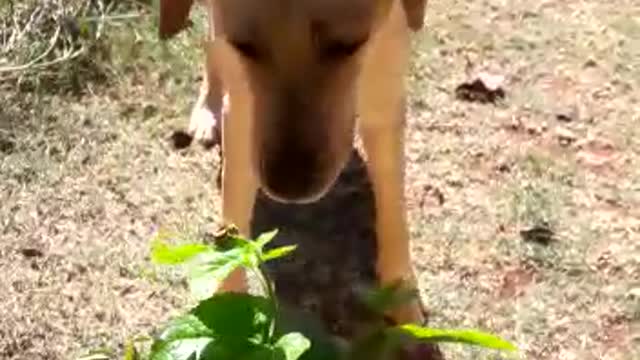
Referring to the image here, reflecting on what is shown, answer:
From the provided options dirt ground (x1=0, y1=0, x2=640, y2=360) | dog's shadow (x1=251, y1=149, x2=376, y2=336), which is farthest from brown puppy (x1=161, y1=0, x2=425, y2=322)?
dirt ground (x1=0, y1=0, x2=640, y2=360)

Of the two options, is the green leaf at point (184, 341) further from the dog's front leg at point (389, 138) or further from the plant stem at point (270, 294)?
the dog's front leg at point (389, 138)

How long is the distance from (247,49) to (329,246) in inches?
41.1

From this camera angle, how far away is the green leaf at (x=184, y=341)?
131 cm

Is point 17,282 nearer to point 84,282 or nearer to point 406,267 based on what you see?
point 84,282

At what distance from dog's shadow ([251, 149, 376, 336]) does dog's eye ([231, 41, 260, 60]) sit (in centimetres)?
85

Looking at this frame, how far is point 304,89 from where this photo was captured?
2.30m

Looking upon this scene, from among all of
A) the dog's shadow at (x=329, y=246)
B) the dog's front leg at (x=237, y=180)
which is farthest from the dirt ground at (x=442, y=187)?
the dog's front leg at (x=237, y=180)

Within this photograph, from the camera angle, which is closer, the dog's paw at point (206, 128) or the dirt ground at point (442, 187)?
the dirt ground at point (442, 187)

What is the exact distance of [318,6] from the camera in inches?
87.0

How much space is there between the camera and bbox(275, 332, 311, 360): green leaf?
126 cm

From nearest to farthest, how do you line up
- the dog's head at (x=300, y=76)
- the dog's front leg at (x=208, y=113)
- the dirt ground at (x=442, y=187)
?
the dog's head at (x=300, y=76) < the dirt ground at (x=442, y=187) < the dog's front leg at (x=208, y=113)

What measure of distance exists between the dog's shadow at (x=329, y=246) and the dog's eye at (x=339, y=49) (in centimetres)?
81

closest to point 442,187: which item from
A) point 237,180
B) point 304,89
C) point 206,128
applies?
point 206,128

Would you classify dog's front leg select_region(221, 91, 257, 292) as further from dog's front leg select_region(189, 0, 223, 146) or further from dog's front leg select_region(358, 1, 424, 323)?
dog's front leg select_region(189, 0, 223, 146)
